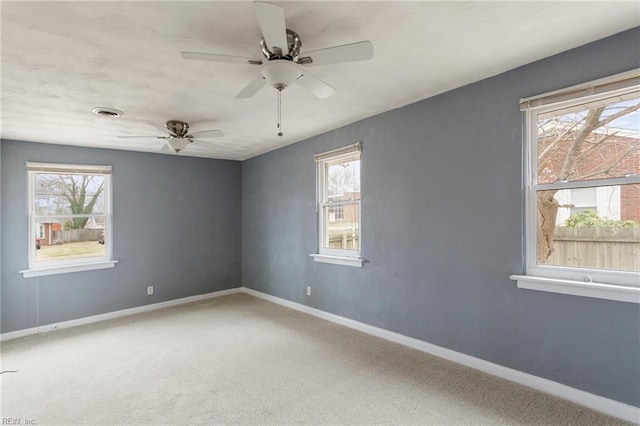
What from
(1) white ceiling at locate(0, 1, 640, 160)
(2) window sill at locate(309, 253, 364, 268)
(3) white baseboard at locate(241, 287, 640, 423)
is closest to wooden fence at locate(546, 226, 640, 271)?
(3) white baseboard at locate(241, 287, 640, 423)

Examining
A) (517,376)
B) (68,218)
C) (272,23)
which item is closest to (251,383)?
(517,376)

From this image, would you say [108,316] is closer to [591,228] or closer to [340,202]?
[340,202]

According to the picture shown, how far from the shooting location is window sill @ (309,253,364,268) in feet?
12.6

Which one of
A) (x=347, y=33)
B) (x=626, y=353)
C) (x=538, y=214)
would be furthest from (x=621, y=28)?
(x=626, y=353)

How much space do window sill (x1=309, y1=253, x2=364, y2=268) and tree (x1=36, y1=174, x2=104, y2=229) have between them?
10.5ft

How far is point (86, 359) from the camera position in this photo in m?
3.21

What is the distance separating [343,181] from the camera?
421 centimetres

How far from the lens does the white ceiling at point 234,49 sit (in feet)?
5.73

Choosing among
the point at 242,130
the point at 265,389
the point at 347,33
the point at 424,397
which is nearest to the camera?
the point at 347,33

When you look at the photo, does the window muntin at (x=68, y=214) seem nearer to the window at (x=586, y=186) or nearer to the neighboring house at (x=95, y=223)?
the neighboring house at (x=95, y=223)

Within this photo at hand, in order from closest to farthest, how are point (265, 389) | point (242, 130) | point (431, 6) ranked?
point (431, 6)
point (265, 389)
point (242, 130)

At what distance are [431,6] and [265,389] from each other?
2.81 m

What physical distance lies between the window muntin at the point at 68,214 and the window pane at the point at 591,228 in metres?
5.25

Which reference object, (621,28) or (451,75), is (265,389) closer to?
(451,75)
